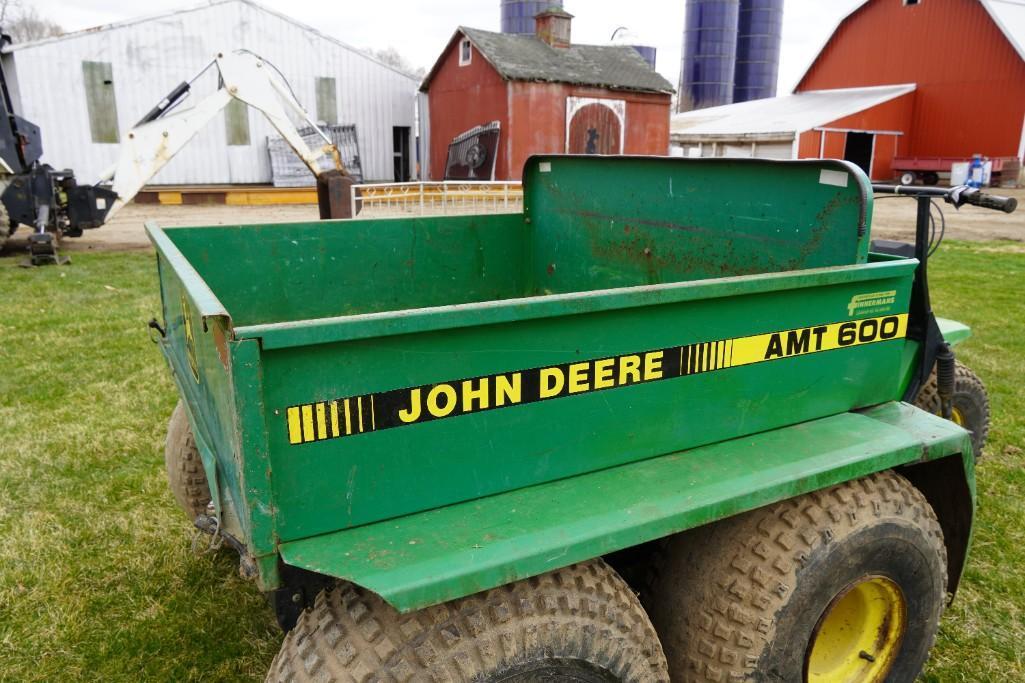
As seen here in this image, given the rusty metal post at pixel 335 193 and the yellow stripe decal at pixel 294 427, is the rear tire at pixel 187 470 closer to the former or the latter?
the yellow stripe decal at pixel 294 427

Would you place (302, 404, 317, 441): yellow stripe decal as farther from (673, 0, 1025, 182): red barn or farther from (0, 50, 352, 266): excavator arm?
(673, 0, 1025, 182): red barn

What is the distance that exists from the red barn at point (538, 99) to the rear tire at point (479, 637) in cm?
2001

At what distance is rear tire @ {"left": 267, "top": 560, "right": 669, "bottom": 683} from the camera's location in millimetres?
1844

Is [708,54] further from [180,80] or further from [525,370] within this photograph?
[525,370]

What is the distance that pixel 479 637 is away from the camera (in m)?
1.88

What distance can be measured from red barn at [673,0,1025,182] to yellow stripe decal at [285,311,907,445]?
26086 mm

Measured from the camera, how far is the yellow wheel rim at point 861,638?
2.64 metres

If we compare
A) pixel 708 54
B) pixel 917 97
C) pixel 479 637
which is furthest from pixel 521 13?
pixel 479 637

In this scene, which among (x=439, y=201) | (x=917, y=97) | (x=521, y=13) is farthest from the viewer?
(x=521, y=13)

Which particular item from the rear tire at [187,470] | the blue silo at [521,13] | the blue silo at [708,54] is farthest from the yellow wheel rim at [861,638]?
the blue silo at [708,54]

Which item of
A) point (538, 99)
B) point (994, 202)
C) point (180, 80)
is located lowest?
point (994, 202)

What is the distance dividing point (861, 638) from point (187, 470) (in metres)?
2.72

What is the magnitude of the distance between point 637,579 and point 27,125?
43.3ft

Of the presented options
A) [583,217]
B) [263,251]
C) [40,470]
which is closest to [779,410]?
[583,217]
